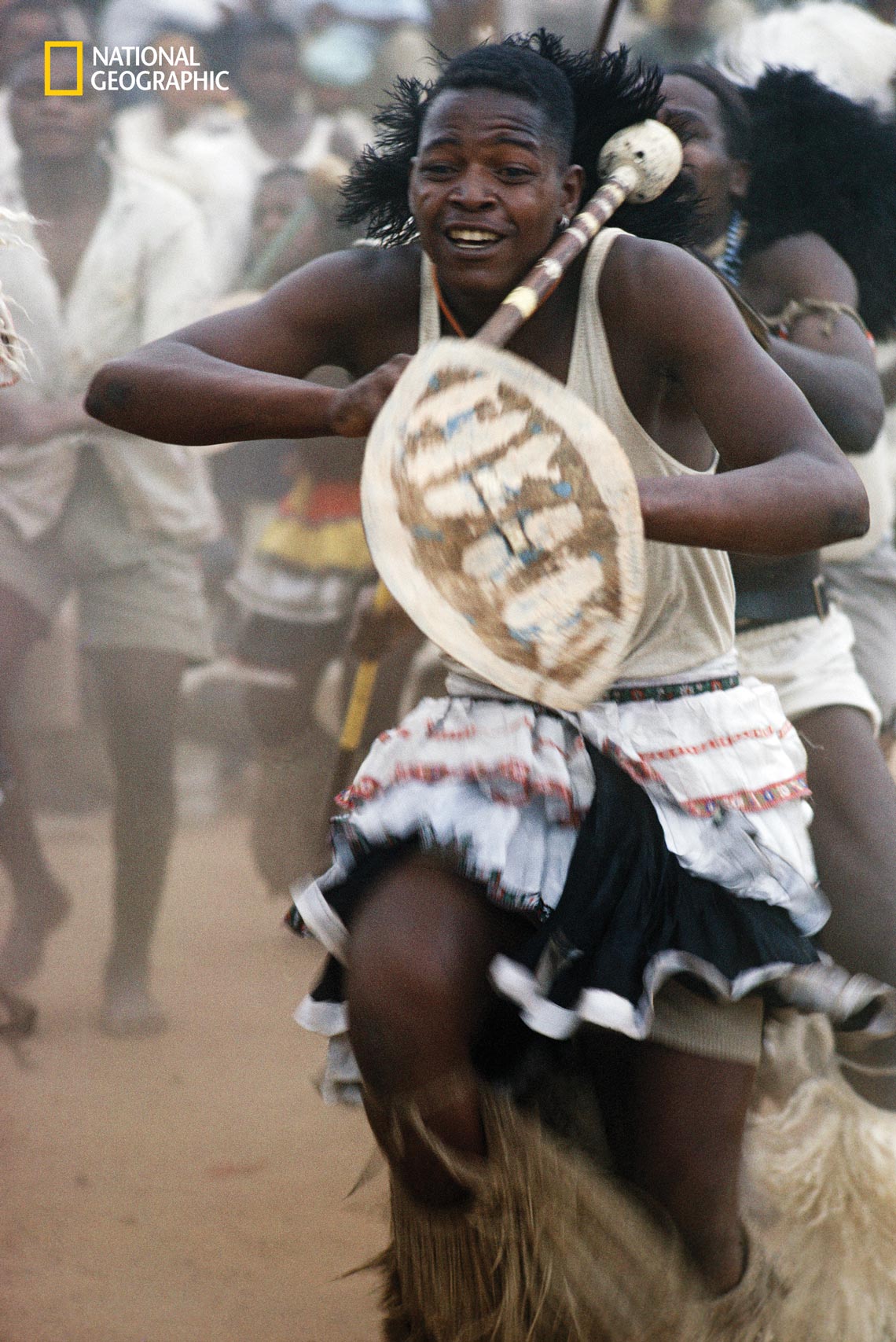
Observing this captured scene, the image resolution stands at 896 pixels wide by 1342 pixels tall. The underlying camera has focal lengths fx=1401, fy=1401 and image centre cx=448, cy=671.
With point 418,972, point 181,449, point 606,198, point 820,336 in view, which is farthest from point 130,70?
point 418,972

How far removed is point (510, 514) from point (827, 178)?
1.81 meters

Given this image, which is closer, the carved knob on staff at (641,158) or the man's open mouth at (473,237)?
the man's open mouth at (473,237)

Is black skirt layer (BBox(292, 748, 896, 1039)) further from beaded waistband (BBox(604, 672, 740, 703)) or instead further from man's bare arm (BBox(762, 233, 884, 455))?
man's bare arm (BBox(762, 233, 884, 455))

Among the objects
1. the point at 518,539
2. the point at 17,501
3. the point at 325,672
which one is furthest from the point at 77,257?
the point at 518,539

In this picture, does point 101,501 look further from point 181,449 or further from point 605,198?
point 605,198

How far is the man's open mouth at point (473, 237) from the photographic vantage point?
1.70m

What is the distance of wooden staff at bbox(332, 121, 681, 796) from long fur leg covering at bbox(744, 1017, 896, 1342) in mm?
962

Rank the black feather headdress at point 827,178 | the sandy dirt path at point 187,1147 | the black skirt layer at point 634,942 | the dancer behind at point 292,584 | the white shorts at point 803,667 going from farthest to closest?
1. the dancer behind at point 292,584
2. the black feather headdress at point 827,178
3. the white shorts at point 803,667
4. the sandy dirt path at point 187,1147
5. the black skirt layer at point 634,942

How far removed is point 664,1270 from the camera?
65.1 inches

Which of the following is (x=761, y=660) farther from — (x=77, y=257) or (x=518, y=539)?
(x=77, y=257)

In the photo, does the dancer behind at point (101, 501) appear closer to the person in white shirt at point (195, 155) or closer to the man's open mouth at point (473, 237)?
the person in white shirt at point (195, 155)

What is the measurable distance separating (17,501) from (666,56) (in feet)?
7.19

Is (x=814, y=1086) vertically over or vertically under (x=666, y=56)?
under

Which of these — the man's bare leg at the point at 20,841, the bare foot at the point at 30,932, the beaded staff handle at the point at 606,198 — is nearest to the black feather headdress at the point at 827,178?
the beaded staff handle at the point at 606,198
